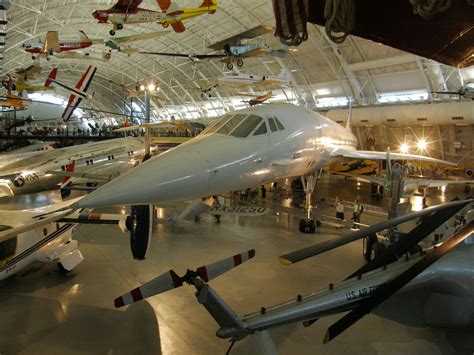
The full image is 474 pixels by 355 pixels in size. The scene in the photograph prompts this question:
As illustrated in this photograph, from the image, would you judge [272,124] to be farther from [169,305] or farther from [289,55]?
[289,55]

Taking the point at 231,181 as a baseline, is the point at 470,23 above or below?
above

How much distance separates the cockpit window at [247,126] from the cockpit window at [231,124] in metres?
0.10

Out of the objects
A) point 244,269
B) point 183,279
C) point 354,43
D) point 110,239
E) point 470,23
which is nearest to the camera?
point 470,23

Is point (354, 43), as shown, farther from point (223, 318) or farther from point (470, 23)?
point (223, 318)

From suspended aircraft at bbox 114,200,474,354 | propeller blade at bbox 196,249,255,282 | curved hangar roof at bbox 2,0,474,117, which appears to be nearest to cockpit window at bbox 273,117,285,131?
suspended aircraft at bbox 114,200,474,354

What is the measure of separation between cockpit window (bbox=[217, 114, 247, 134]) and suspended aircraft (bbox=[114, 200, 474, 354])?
246 centimetres

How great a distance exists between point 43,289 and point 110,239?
4185 mm

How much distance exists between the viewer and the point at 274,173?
7.08 m

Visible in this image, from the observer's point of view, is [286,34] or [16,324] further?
[16,324]

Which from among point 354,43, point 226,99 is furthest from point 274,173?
point 226,99

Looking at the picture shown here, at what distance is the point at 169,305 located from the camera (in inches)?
301

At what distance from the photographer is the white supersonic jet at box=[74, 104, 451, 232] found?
4.34 m

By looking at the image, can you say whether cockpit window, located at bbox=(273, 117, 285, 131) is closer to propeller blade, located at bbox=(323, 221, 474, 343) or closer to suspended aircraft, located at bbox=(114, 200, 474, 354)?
suspended aircraft, located at bbox=(114, 200, 474, 354)

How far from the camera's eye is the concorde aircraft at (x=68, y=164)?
16.9m
